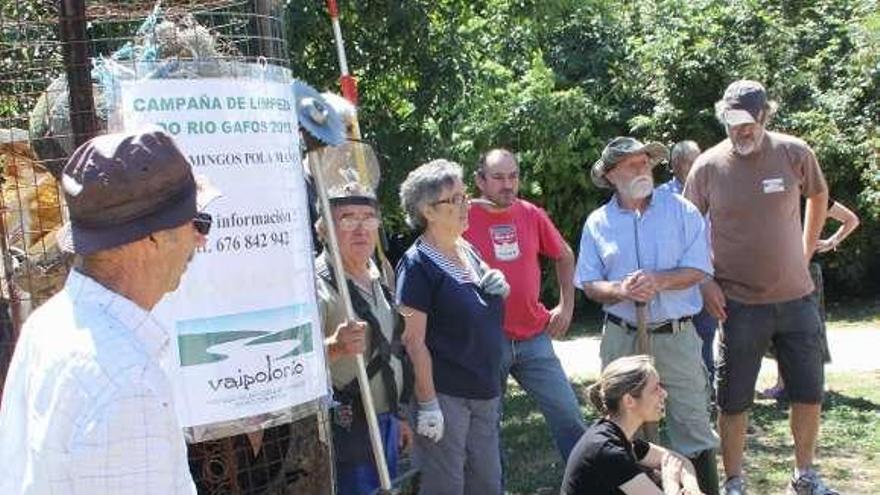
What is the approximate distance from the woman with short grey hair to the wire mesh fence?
96 cm

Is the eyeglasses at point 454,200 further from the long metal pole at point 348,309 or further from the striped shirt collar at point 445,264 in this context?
the long metal pole at point 348,309

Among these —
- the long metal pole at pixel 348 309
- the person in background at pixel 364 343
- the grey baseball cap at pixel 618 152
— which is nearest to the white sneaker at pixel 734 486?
the grey baseball cap at pixel 618 152

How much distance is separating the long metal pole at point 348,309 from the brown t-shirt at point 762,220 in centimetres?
254

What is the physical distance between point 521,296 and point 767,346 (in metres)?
1.31

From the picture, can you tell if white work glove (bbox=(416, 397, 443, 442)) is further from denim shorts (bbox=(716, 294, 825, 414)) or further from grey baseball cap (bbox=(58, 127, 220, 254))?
grey baseball cap (bbox=(58, 127, 220, 254))

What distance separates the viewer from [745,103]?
6.24 metres

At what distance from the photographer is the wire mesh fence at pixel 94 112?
12.5ft

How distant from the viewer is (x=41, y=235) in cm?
397

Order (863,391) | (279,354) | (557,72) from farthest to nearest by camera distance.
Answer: (557,72) < (863,391) < (279,354)

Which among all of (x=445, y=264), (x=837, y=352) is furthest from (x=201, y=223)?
(x=837, y=352)

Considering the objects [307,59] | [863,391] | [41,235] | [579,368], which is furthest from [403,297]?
[579,368]

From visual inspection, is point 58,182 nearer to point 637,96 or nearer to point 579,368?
point 579,368

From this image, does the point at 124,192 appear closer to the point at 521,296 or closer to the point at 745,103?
the point at 521,296

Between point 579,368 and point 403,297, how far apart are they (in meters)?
6.99
